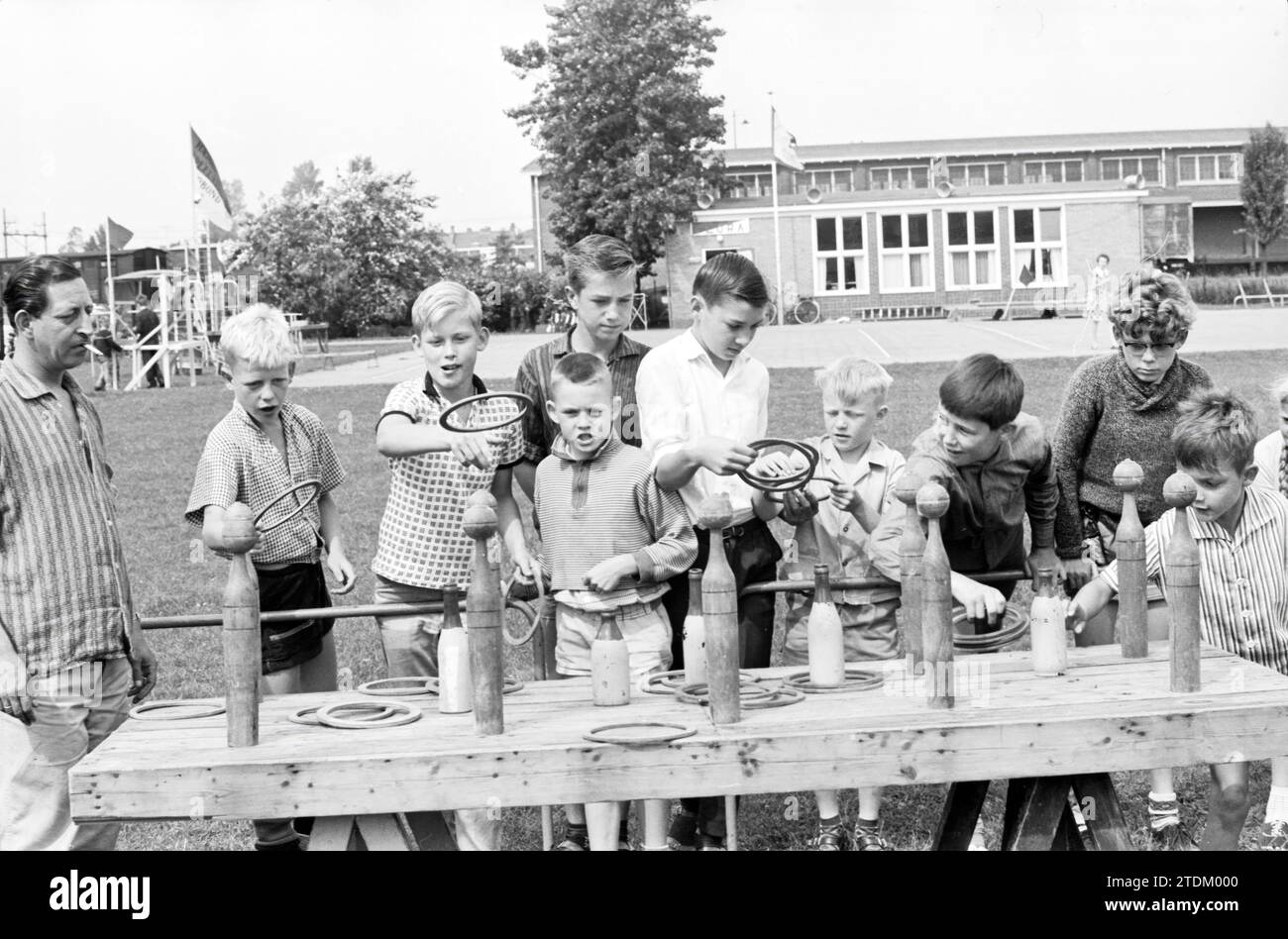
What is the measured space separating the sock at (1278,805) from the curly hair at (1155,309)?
4.23ft

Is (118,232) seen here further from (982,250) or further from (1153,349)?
(1153,349)

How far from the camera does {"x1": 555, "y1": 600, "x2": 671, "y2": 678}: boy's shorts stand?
12.0 feet

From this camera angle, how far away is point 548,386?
402cm

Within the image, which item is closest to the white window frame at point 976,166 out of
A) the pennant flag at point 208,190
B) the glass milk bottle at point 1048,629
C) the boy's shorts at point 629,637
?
the pennant flag at point 208,190

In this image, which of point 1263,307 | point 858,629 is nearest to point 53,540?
point 858,629

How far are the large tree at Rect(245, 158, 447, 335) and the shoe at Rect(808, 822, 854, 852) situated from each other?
3459 centimetres

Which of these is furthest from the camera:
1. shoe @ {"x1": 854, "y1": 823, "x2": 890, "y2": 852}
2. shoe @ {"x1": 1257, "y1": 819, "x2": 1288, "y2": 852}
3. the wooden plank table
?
shoe @ {"x1": 854, "y1": 823, "x2": 890, "y2": 852}

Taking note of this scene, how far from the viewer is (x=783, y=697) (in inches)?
120

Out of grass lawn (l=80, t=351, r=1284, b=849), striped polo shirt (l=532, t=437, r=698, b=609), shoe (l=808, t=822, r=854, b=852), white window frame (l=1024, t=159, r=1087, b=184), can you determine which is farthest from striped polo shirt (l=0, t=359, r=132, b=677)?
white window frame (l=1024, t=159, r=1087, b=184)

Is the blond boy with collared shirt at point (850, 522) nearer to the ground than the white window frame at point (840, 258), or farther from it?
nearer to the ground

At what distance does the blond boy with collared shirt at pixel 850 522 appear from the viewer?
378 centimetres

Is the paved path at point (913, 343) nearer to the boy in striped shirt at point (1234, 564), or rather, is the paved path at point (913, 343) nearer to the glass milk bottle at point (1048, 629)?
the boy in striped shirt at point (1234, 564)

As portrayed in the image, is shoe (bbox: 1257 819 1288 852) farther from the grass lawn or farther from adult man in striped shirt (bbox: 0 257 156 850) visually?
adult man in striped shirt (bbox: 0 257 156 850)
